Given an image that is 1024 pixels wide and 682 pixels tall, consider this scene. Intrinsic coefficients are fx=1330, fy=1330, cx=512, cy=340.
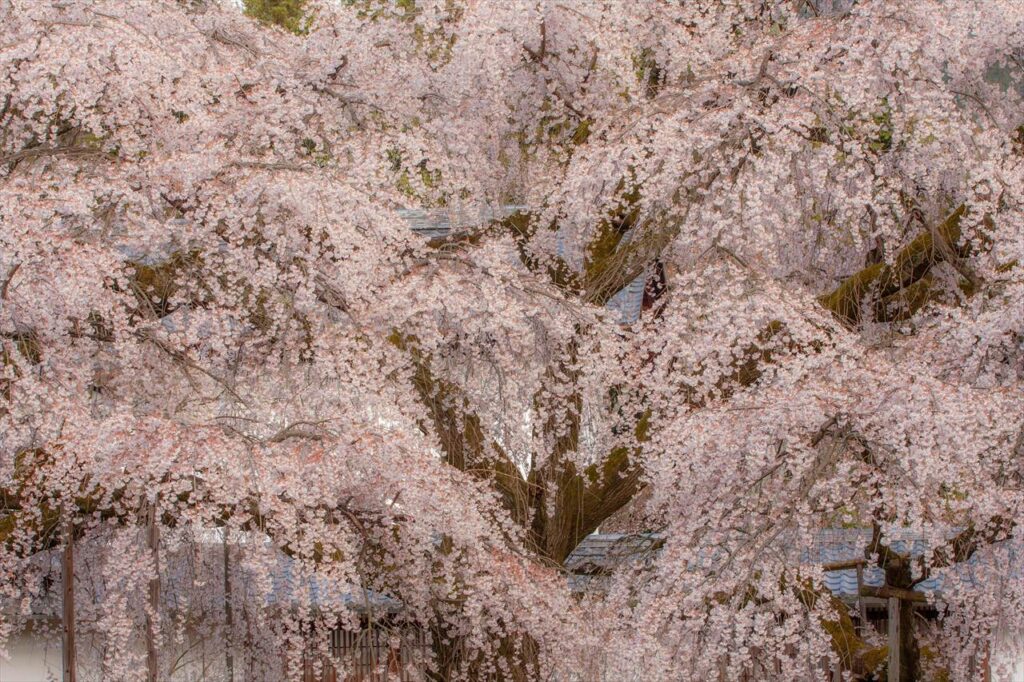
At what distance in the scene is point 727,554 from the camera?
6168mm

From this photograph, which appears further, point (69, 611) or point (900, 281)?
point (900, 281)

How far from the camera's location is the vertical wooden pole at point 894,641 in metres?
8.02

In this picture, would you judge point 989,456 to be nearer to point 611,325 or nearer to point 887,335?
point 887,335

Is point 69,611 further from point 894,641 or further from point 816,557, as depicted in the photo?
point 894,641

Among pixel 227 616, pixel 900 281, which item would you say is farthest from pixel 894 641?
pixel 227 616

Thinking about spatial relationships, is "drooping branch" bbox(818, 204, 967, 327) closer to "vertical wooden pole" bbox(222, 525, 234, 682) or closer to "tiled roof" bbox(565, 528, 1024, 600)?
"tiled roof" bbox(565, 528, 1024, 600)


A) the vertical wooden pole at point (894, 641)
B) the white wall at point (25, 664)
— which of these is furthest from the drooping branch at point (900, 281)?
the white wall at point (25, 664)

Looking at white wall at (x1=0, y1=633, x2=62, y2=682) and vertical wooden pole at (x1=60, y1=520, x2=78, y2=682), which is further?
white wall at (x1=0, y1=633, x2=62, y2=682)

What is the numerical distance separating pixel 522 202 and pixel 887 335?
2.28 metres

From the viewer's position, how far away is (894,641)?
26.9 ft

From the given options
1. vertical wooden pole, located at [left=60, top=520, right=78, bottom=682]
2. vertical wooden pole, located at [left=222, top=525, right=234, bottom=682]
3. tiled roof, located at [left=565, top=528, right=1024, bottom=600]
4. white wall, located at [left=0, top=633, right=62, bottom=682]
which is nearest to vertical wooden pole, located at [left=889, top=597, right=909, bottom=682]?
tiled roof, located at [left=565, top=528, right=1024, bottom=600]

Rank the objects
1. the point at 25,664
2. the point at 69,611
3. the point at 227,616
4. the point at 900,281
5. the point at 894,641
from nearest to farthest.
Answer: the point at 69,611 < the point at 900,281 < the point at 227,616 < the point at 894,641 < the point at 25,664

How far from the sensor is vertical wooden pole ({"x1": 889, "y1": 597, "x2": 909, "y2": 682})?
26.3 ft

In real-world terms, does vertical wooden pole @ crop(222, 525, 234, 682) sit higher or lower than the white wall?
higher
